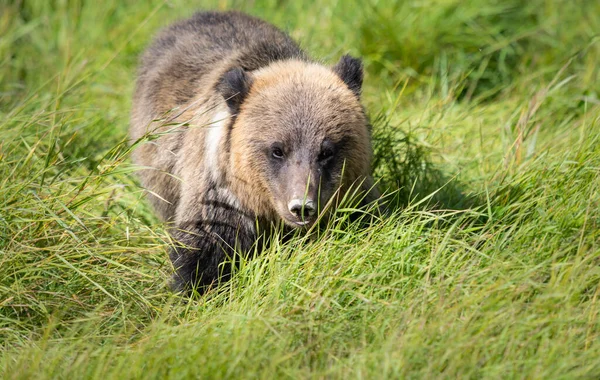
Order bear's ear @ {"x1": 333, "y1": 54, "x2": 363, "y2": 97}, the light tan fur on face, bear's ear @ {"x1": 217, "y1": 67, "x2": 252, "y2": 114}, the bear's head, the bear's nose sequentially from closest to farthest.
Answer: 1. the bear's nose
2. the bear's head
3. the light tan fur on face
4. bear's ear @ {"x1": 217, "y1": 67, "x2": 252, "y2": 114}
5. bear's ear @ {"x1": 333, "y1": 54, "x2": 363, "y2": 97}

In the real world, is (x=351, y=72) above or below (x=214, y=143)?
above

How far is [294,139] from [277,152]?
135 mm

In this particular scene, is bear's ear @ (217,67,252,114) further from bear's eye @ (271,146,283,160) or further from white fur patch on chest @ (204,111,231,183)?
bear's eye @ (271,146,283,160)

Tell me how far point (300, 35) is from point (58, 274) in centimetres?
428

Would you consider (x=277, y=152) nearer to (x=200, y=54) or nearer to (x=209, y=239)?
(x=209, y=239)

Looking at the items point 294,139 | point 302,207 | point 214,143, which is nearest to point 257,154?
point 294,139

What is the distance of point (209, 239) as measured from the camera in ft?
16.0

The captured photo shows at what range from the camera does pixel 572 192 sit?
482 centimetres

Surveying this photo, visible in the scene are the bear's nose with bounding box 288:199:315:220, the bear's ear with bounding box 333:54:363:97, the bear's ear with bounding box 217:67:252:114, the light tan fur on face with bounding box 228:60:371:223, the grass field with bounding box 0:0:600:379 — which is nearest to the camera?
the grass field with bounding box 0:0:600:379

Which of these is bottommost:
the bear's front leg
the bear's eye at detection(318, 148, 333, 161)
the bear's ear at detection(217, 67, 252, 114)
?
the bear's front leg

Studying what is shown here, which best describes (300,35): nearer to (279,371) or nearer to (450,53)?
(450,53)

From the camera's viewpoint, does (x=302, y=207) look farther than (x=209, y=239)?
No

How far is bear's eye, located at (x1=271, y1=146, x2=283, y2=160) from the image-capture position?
15.4 feet

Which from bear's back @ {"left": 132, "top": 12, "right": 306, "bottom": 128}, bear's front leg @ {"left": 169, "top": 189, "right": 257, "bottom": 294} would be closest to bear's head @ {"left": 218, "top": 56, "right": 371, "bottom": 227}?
bear's front leg @ {"left": 169, "top": 189, "right": 257, "bottom": 294}
